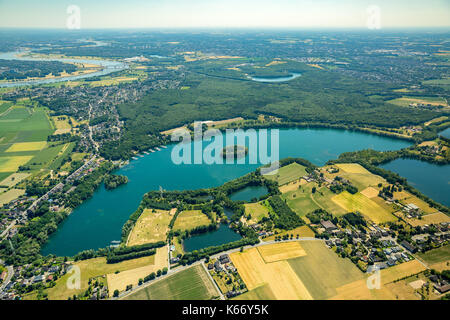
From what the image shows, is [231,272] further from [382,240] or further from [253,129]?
[253,129]

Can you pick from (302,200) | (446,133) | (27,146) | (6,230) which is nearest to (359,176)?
(302,200)

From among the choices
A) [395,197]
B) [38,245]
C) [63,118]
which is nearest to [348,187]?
[395,197]

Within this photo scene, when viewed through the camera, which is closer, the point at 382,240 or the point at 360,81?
the point at 382,240

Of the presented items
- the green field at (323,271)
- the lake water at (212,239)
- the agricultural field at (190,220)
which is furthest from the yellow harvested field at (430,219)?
the agricultural field at (190,220)

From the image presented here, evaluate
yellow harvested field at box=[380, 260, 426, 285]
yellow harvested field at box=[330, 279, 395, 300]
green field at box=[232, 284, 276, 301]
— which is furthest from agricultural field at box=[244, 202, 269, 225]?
yellow harvested field at box=[380, 260, 426, 285]

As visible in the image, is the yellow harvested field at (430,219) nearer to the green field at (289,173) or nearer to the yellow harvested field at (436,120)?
the green field at (289,173)

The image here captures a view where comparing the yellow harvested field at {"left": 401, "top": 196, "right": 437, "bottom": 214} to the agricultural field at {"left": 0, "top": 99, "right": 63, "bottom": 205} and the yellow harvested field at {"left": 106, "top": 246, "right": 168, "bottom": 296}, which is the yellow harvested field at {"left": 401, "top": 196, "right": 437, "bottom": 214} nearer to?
the yellow harvested field at {"left": 106, "top": 246, "right": 168, "bottom": 296}

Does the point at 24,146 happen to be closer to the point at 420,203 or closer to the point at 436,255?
the point at 436,255
